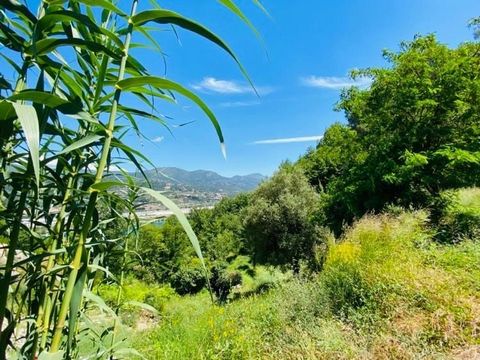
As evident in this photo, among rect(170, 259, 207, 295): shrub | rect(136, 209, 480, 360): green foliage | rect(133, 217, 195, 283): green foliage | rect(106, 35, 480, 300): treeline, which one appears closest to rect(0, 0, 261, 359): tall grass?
rect(136, 209, 480, 360): green foliage

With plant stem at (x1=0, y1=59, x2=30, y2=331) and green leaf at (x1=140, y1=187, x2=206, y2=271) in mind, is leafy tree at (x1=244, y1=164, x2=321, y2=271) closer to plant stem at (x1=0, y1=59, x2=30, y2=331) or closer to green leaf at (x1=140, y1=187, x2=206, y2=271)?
plant stem at (x1=0, y1=59, x2=30, y2=331)

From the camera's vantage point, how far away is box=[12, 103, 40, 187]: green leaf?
514 mm

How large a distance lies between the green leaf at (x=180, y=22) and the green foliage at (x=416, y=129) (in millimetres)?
8289

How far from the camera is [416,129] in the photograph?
908 centimetres

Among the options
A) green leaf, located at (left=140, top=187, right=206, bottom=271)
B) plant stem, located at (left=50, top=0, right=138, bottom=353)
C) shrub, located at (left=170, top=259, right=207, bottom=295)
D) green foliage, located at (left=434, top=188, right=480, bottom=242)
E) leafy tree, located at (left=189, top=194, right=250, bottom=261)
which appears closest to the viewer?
green leaf, located at (left=140, top=187, right=206, bottom=271)

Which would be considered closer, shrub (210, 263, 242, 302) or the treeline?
the treeline

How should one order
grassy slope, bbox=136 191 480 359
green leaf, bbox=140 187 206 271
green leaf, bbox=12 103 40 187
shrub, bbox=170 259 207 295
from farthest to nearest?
shrub, bbox=170 259 207 295, grassy slope, bbox=136 191 480 359, green leaf, bbox=140 187 206 271, green leaf, bbox=12 103 40 187

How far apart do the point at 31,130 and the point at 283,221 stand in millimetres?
15570

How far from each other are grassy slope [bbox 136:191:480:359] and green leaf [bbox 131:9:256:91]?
292 cm

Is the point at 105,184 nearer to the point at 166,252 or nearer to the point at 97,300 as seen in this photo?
the point at 97,300

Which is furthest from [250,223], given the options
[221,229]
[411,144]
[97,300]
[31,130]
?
[221,229]

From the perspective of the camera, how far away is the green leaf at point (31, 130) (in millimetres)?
514

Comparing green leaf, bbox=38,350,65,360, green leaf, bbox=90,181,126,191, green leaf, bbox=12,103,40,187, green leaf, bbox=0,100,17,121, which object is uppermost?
green leaf, bbox=0,100,17,121

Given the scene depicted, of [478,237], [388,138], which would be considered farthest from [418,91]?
[478,237]
